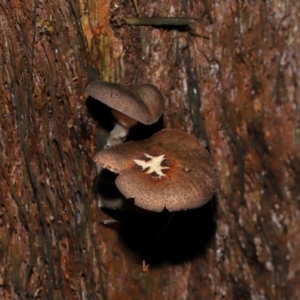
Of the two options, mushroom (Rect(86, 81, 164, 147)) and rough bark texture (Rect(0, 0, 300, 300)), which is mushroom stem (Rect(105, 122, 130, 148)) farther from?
rough bark texture (Rect(0, 0, 300, 300))

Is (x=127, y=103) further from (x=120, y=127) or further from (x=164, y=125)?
(x=164, y=125)

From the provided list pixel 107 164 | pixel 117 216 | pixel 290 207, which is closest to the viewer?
pixel 107 164

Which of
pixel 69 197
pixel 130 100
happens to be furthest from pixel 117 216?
pixel 130 100

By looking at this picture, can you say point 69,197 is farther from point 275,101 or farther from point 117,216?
point 275,101

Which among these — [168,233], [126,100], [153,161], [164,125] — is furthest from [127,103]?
[168,233]

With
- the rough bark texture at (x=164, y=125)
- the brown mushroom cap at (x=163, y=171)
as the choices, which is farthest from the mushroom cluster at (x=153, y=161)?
the rough bark texture at (x=164, y=125)

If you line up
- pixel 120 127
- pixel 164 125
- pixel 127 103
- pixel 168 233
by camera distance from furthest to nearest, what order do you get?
pixel 168 233 → pixel 164 125 → pixel 120 127 → pixel 127 103

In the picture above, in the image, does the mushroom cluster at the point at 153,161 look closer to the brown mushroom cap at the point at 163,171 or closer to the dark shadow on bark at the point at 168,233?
the brown mushroom cap at the point at 163,171
